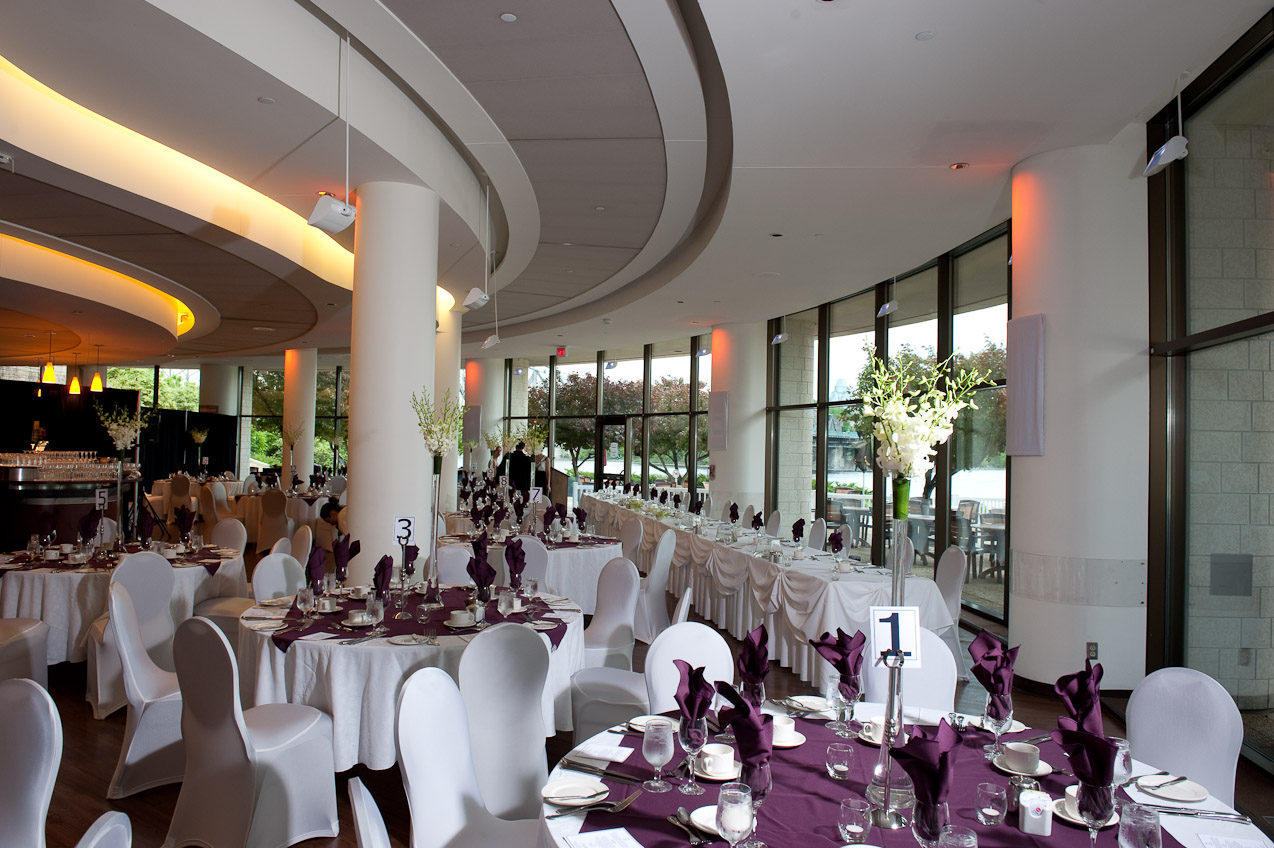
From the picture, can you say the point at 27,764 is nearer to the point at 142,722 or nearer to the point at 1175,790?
the point at 142,722

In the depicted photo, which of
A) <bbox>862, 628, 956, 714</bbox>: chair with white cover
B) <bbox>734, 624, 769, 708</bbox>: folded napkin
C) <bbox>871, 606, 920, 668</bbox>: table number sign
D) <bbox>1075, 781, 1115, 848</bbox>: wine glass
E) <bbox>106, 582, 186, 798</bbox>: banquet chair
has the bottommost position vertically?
<bbox>106, 582, 186, 798</bbox>: banquet chair

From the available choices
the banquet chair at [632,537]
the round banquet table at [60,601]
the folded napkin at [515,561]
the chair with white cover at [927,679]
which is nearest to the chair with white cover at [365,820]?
the chair with white cover at [927,679]

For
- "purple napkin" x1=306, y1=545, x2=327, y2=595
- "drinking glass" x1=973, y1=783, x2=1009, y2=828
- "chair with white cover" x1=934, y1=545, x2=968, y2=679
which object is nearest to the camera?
"drinking glass" x1=973, y1=783, x2=1009, y2=828

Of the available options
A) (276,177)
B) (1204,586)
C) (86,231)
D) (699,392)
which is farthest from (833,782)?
(699,392)

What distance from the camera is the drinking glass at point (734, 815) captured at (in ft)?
5.86

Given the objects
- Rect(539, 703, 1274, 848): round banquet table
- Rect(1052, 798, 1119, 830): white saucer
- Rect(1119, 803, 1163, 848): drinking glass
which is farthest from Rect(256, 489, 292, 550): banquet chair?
Rect(1119, 803, 1163, 848): drinking glass

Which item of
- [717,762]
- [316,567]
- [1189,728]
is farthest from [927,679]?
[316,567]

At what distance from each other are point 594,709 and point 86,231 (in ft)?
21.8

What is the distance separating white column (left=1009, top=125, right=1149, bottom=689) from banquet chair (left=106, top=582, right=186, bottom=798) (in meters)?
5.34

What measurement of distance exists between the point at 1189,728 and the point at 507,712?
2.35 meters

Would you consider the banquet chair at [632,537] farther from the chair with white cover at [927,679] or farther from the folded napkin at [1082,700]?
the folded napkin at [1082,700]

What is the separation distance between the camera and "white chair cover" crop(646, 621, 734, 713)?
3.11 m

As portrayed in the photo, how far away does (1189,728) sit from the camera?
268 cm

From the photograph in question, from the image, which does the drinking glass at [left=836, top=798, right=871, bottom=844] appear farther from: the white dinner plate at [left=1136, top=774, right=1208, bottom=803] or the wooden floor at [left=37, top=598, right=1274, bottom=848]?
the wooden floor at [left=37, top=598, right=1274, bottom=848]
